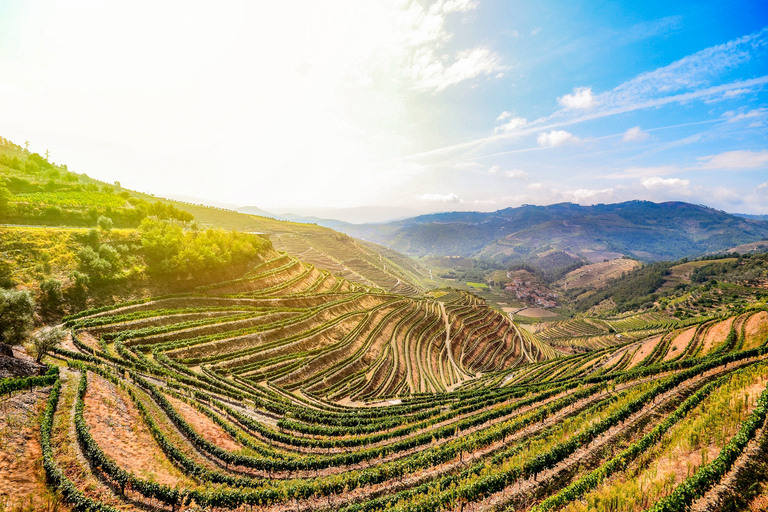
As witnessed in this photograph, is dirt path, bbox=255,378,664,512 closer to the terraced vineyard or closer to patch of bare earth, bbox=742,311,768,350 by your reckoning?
the terraced vineyard

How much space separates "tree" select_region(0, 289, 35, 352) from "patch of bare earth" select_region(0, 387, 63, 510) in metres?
9.55

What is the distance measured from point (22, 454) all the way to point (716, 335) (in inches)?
3598

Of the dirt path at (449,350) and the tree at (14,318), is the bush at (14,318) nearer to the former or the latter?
the tree at (14,318)

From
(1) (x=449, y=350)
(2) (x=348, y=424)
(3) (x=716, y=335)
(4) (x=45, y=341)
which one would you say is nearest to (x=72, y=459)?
(4) (x=45, y=341)

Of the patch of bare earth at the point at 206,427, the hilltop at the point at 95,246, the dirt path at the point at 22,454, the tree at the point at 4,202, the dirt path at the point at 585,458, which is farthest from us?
the tree at the point at 4,202

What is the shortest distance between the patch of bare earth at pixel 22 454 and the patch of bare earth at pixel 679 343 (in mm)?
78584

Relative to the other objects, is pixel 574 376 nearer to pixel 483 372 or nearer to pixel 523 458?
pixel 483 372

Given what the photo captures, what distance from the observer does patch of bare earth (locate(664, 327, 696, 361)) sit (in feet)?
158

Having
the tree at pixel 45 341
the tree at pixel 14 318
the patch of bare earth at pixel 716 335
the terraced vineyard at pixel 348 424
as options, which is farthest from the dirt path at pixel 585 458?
the tree at pixel 14 318

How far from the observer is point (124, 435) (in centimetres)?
2336

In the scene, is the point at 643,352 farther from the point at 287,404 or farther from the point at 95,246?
the point at 95,246

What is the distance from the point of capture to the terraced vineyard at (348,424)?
1880 cm

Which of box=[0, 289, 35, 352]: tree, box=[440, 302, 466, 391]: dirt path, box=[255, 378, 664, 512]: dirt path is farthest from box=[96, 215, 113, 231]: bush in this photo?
box=[440, 302, 466, 391]: dirt path

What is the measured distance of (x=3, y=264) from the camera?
133ft
